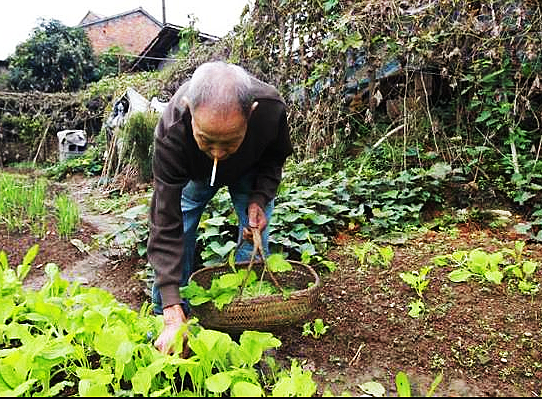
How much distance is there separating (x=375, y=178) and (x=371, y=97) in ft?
2.69

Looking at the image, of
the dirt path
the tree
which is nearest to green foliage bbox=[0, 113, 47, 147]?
the tree

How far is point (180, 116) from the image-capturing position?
1.56m

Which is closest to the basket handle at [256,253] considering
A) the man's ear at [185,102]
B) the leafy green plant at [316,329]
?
the leafy green plant at [316,329]

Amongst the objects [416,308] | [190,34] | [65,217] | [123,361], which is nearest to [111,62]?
[190,34]

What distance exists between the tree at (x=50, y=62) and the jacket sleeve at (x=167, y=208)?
13092 millimetres

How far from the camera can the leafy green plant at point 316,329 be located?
188cm

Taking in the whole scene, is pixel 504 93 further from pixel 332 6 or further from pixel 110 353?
pixel 110 353

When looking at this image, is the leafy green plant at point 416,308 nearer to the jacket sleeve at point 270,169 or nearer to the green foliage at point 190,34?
the jacket sleeve at point 270,169

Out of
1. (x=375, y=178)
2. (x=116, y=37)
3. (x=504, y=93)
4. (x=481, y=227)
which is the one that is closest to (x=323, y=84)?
(x=375, y=178)

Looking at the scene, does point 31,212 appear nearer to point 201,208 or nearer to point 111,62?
point 201,208

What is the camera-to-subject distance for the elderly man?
1.34 meters

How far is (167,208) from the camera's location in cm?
158

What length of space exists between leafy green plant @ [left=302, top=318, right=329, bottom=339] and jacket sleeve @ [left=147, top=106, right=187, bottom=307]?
23.5 inches

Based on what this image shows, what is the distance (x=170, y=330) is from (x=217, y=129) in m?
0.56
